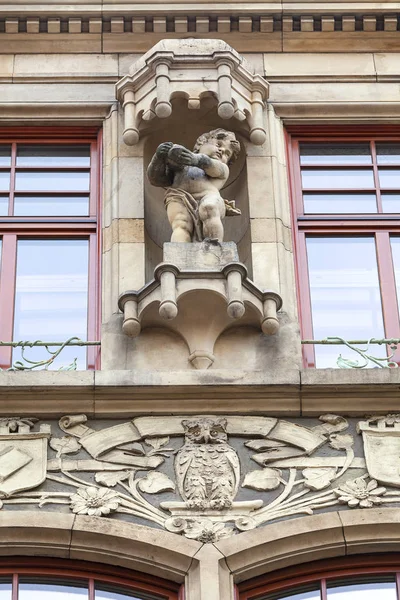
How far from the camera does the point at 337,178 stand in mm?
19234

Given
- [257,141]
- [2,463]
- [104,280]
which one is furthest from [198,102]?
[2,463]

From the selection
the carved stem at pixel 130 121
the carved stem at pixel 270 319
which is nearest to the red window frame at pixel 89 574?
the carved stem at pixel 270 319

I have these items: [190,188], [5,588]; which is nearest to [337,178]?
[190,188]

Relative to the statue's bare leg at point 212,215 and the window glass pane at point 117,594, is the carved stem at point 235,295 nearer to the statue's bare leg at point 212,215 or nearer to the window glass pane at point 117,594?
the statue's bare leg at point 212,215

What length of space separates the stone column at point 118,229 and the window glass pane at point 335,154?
1595 millimetres

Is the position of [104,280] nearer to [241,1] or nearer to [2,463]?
[2,463]

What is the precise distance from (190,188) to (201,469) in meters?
2.87

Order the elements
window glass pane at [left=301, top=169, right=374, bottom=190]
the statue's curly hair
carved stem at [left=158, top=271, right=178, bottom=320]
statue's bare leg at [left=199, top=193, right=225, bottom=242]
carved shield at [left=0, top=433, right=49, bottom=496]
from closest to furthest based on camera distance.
Answer: carved shield at [left=0, top=433, right=49, bottom=496], carved stem at [left=158, top=271, right=178, bottom=320], statue's bare leg at [left=199, top=193, right=225, bottom=242], the statue's curly hair, window glass pane at [left=301, top=169, right=374, bottom=190]

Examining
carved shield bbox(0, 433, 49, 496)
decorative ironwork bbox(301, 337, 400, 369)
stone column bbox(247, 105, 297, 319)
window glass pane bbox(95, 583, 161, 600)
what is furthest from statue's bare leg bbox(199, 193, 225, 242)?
window glass pane bbox(95, 583, 161, 600)

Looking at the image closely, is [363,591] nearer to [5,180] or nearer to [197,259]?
[197,259]

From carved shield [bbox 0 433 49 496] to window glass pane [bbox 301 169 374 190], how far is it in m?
4.06

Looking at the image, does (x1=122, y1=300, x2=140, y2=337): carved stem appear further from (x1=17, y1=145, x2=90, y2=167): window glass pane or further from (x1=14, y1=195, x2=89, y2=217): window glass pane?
(x1=17, y1=145, x2=90, y2=167): window glass pane

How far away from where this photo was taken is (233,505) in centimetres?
1606

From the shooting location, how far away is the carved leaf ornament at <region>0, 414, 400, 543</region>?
52.6 ft
